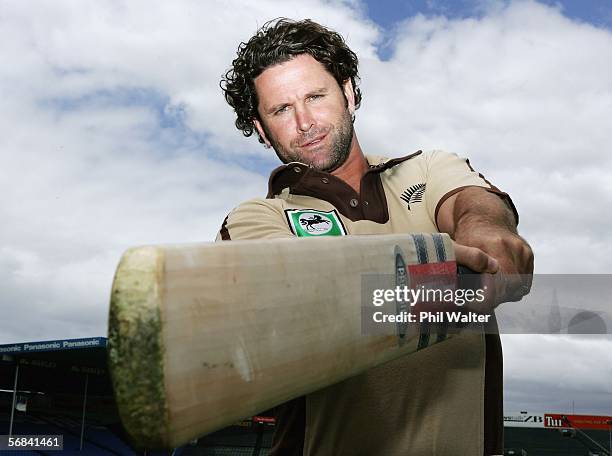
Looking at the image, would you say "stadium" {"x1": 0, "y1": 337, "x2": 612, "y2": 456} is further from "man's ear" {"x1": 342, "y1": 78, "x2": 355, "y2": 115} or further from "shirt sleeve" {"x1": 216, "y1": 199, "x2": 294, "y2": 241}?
"shirt sleeve" {"x1": 216, "y1": 199, "x2": 294, "y2": 241}

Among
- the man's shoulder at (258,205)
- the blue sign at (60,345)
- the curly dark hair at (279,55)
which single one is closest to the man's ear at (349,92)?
the curly dark hair at (279,55)

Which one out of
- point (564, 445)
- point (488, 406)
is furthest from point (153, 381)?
point (564, 445)

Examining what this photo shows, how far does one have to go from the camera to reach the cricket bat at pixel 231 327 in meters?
0.80

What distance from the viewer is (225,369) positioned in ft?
2.84

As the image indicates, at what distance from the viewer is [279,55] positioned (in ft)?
8.36

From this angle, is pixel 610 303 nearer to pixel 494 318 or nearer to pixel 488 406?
pixel 494 318

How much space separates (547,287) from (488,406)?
1.95 ft

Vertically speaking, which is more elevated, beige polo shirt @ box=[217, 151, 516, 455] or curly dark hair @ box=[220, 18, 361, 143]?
curly dark hair @ box=[220, 18, 361, 143]

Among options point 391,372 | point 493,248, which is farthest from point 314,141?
point 493,248

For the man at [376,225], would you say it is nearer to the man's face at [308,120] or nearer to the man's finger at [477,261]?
the man's face at [308,120]

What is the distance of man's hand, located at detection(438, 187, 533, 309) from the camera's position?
1242 mm

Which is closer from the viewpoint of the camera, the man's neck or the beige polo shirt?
the beige polo shirt

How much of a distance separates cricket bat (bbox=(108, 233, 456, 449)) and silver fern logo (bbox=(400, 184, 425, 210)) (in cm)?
91

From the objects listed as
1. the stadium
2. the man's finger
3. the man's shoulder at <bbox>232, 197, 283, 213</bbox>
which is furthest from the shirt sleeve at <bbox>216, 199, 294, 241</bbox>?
the stadium
